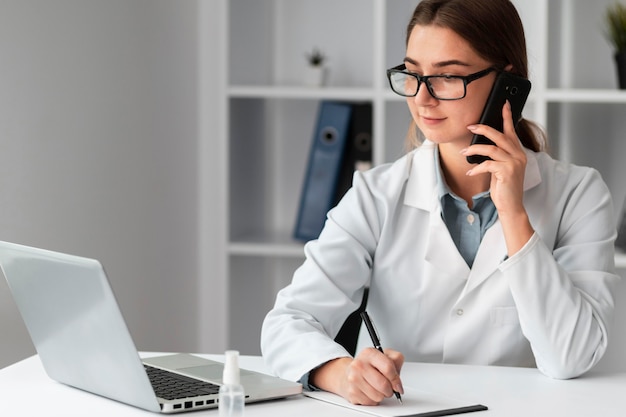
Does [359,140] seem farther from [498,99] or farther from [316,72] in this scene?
[498,99]

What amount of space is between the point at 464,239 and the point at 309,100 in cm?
150

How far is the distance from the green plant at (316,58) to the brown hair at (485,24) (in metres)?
1.24

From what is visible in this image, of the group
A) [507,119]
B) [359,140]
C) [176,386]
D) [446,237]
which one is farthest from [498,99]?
[359,140]

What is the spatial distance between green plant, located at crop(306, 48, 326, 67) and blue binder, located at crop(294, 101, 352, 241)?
14 centimetres

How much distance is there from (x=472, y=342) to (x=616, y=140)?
140 cm

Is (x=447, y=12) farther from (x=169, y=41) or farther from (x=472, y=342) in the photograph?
(x=169, y=41)

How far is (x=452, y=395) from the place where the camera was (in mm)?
1517

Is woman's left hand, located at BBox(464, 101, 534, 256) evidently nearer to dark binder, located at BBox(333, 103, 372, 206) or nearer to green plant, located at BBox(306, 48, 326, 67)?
dark binder, located at BBox(333, 103, 372, 206)

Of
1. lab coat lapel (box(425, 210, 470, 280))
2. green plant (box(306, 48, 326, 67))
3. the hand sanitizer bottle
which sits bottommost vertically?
the hand sanitizer bottle

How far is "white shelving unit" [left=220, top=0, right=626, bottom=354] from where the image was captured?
118 inches

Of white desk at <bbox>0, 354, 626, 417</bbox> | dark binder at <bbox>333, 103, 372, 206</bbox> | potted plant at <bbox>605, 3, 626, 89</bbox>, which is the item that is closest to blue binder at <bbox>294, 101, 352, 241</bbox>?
dark binder at <bbox>333, 103, 372, 206</bbox>

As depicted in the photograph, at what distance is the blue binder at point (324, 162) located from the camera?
3062mm

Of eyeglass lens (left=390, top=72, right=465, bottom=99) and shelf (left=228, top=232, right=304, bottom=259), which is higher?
eyeglass lens (left=390, top=72, right=465, bottom=99)

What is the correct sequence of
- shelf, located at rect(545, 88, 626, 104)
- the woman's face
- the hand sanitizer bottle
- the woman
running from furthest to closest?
shelf, located at rect(545, 88, 626, 104), the woman's face, the woman, the hand sanitizer bottle
